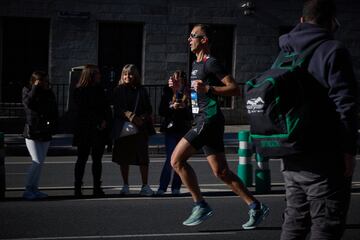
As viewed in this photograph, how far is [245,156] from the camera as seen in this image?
995 centimetres

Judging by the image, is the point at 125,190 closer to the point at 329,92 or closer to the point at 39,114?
the point at 39,114

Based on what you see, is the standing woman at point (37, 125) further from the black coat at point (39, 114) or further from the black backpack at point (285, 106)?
the black backpack at point (285, 106)

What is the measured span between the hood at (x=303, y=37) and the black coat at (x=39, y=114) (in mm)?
5279

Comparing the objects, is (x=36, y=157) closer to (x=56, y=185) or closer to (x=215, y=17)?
(x=56, y=185)

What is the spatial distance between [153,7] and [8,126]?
5.33 meters

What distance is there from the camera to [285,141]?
431 cm

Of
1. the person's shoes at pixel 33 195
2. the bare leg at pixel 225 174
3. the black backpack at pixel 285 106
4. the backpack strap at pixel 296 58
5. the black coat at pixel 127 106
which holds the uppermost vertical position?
the backpack strap at pixel 296 58

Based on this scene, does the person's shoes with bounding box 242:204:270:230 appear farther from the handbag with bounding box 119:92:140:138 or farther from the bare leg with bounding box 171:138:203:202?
the handbag with bounding box 119:92:140:138

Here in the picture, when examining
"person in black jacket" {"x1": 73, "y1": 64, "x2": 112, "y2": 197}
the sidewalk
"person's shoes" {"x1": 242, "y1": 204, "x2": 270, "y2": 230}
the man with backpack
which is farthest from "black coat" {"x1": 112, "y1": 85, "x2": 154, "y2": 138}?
the sidewalk

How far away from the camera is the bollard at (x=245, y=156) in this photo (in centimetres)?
982

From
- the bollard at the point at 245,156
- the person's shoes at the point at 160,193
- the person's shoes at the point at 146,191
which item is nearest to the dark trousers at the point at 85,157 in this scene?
the person's shoes at the point at 146,191

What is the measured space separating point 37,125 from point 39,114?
155mm

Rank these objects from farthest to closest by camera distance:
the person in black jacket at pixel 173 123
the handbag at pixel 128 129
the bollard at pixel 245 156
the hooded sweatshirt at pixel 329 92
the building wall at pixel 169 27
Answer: the building wall at pixel 169 27
the bollard at pixel 245 156
the handbag at pixel 128 129
the person in black jacket at pixel 173 123
the hooded sweatshirt at pixel 329 92

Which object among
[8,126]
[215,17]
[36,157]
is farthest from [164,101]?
[215,17]
